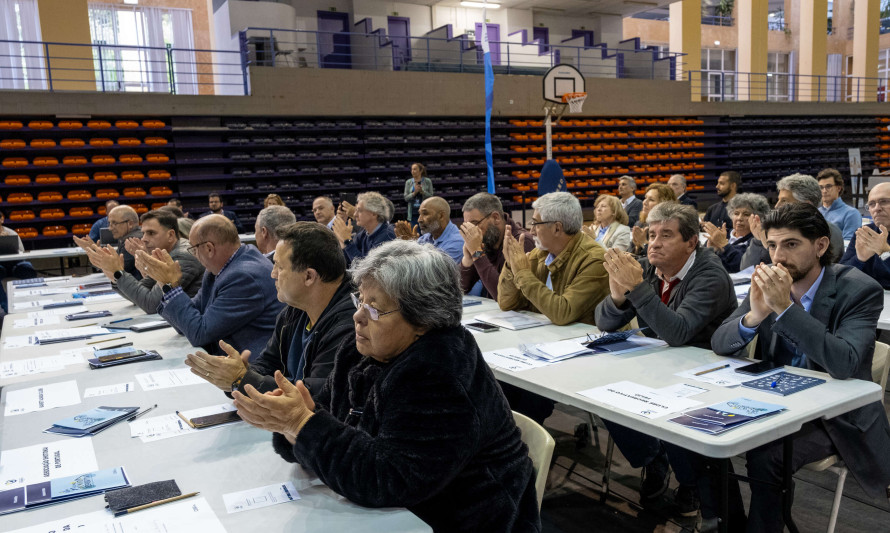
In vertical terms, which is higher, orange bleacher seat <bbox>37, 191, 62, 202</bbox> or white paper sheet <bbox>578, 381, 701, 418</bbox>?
orange bleacher seat <bbox>37, 191, 62, 202</bbox>

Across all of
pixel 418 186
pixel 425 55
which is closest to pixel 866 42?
pixel 425 55

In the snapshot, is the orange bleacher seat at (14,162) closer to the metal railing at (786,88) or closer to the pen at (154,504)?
the pen at (154,504)

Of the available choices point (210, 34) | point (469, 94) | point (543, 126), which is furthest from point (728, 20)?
point (210, 34)

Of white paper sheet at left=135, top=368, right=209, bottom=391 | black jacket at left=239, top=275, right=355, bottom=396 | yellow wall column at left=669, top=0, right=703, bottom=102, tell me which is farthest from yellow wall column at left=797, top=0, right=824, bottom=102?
white paper sheet at left=135, top=368, right=209, bottom=391

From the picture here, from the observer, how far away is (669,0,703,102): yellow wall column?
1798cm

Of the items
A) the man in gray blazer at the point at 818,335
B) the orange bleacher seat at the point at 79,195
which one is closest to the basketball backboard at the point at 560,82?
the orange bleacher seat at the point at 79,195

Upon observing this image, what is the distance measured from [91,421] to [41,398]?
475 millimetres

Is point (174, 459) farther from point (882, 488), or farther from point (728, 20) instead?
point (728, 20)

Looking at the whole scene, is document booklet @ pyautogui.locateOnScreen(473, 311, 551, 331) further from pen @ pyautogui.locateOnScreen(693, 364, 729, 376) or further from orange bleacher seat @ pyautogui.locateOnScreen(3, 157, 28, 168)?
orange bleacher seat @ pyautogui.locateOnScreen(3, 157, 28, 168)

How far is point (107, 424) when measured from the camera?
207cm

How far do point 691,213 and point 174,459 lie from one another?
2.21m

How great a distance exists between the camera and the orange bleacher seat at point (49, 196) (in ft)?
34.0

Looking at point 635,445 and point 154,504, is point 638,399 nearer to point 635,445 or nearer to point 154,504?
point 635,445

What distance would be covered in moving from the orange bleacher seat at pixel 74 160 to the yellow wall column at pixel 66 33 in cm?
252
